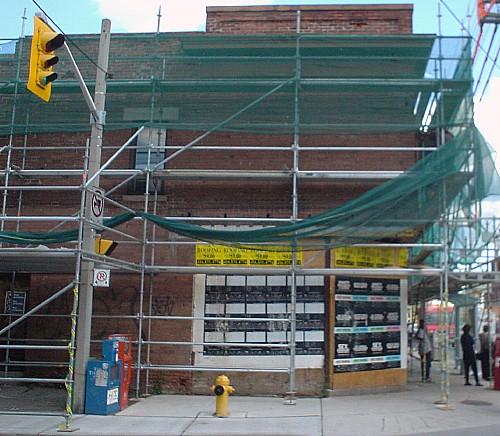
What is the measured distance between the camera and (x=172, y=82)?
12.9m

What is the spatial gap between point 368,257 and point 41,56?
763cm

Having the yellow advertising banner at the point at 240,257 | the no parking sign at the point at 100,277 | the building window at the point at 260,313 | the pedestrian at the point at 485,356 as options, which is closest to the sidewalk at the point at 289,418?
the building window at the point at 260,313

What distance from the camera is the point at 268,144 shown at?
13.6 metres

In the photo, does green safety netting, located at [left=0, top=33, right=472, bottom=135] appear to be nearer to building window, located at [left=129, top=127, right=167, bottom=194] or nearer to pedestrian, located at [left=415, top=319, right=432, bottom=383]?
building window, located at [left=129, top=127, right=167, bottom=194]

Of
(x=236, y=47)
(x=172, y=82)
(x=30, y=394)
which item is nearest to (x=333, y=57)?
(x=236, y=47)

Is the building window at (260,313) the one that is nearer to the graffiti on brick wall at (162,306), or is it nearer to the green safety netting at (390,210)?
the graffiti on brick wall at (162,306)

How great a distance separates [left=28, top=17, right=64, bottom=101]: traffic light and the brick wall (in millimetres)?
5561

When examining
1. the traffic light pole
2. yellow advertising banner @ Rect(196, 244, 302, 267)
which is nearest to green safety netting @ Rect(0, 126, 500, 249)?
the traffic light pole

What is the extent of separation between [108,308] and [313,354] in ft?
14.4

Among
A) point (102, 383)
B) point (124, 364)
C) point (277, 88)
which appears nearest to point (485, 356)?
point (277, 88)

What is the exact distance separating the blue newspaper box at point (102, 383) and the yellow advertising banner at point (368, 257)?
16.3ft

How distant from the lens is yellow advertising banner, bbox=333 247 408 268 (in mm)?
12969

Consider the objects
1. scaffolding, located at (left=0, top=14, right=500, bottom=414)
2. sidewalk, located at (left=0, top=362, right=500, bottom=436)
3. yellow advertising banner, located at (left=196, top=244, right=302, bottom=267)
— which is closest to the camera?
sidewalk, located at (left=0, top=362, right=500, bottom=436)

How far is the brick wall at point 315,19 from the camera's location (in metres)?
13.9
